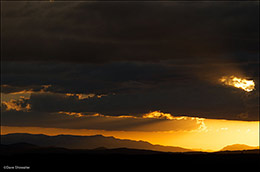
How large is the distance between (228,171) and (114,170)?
43666mm

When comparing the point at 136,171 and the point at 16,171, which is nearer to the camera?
the point at 16,171

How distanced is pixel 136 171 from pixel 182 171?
17.9m

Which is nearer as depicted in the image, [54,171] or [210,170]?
[54,171]

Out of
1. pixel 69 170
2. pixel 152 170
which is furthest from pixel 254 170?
pixel 69 170

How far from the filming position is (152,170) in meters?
192

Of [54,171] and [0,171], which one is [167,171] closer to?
[54,171]

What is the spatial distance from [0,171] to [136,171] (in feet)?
165

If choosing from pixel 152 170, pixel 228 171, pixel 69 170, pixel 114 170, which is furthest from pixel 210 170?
pixel 69 170

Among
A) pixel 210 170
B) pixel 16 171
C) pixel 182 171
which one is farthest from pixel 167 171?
pixel 16 171

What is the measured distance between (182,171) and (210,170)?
12.4 meters

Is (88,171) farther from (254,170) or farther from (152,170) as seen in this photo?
(254,170)

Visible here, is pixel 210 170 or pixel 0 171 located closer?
pixel 0 171

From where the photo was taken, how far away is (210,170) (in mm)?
192750

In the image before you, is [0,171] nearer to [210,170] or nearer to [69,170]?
[69,170]
